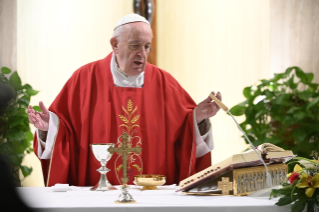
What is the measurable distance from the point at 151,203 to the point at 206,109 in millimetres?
1147

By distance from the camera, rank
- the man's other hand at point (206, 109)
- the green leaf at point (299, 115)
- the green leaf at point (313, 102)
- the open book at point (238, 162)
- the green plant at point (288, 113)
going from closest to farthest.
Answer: the open book at point (238, 162) < the man's other hand at point (206, 109) < the green leaf at point (313, 102) < the green leaf at point (299, 115) < the green plant at point (288, 113)

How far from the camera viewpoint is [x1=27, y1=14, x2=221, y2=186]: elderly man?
9.95ft

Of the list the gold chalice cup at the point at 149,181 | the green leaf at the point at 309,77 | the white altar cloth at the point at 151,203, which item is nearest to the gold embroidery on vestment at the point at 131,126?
the gold chalice cup at the point at 149,181

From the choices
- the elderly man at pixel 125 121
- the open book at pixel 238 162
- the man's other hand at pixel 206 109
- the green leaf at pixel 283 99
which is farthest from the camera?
the green leaf at pixel 283 99

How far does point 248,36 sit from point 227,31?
0.50 meters

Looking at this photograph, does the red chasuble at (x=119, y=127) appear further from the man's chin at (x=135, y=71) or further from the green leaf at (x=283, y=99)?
the green leaf at (x=283, y=99)

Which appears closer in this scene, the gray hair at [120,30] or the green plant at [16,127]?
the gray hair at [120,30]

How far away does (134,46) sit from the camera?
3.27m

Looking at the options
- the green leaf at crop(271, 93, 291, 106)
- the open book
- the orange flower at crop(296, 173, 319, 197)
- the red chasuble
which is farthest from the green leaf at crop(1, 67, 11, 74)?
the orange flower at crop(296, 173, 319, 197)

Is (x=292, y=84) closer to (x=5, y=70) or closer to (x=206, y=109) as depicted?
(x=206, y=109)

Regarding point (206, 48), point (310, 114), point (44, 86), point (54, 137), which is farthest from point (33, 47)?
point (310, 114)

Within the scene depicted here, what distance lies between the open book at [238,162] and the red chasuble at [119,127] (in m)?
0.87

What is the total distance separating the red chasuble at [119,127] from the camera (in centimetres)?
309

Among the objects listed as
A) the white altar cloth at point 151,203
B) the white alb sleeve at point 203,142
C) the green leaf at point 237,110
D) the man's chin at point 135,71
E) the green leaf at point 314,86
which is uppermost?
the man's chin at point 135,71
